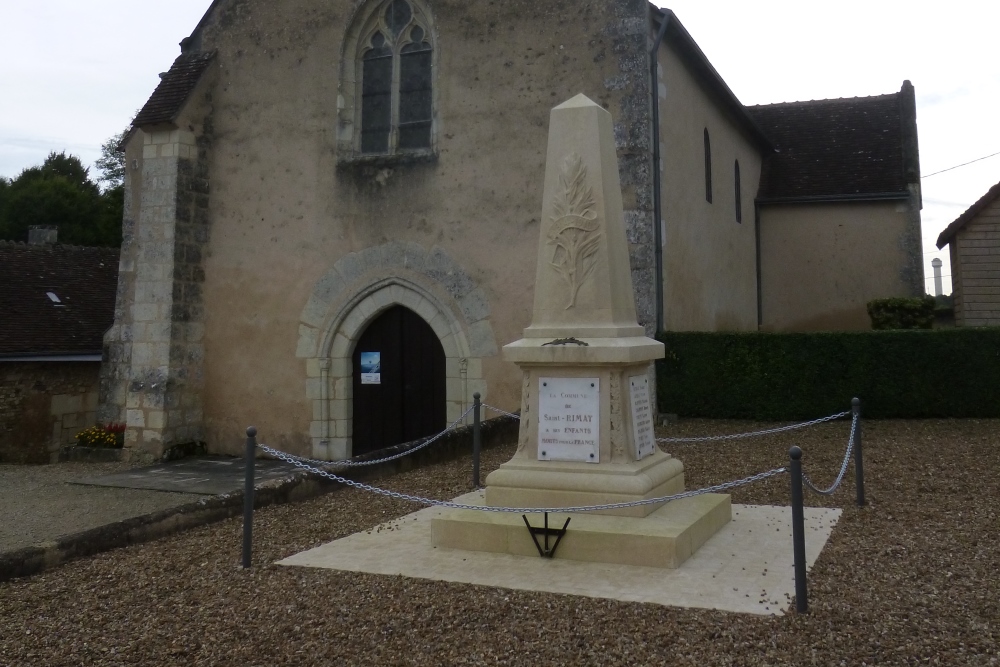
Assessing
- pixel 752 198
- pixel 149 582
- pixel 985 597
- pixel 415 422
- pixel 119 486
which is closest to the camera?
pixel 985 597

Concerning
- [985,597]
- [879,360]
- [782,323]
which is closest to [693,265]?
[879,360]

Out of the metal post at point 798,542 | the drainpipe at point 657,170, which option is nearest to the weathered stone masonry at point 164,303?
the drainpipe at point 657,170

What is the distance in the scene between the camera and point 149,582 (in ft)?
17.4

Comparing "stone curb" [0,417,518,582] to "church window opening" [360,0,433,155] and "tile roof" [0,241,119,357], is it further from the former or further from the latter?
"tile roof" [0,241,119,357]

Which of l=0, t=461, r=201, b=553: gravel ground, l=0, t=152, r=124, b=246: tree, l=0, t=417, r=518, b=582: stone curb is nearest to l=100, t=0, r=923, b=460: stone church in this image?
l=0, t=417, r=518, b=582: stone curb

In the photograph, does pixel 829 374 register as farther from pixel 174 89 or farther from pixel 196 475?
pixel 174 89

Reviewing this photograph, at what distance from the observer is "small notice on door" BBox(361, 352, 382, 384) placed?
12109 millimetres

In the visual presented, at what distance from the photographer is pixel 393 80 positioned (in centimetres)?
1217

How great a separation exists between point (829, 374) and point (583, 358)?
629 cm

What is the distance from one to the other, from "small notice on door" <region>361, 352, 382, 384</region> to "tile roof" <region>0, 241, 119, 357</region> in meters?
7.96

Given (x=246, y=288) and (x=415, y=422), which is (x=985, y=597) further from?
(x=246, y=288)

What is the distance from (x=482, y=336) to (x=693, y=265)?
3.66m

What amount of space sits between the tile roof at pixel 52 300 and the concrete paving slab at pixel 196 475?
260 inches

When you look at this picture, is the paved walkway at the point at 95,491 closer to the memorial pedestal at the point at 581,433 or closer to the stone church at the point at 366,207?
the stone church at the point at 366,207
